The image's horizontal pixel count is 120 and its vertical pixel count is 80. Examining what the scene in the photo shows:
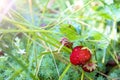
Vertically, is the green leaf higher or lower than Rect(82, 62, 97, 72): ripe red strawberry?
higher

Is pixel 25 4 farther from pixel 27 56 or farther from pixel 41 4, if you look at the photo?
pixel 27 56

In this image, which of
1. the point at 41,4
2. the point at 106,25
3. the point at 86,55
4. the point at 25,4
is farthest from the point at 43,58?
the point at 41,4

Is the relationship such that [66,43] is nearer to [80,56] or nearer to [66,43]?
[66,43]

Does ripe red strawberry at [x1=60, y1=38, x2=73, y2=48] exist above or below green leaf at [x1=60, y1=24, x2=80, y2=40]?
below

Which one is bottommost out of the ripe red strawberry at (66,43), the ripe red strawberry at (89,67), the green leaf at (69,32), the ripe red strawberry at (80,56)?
the ripe red strawberry at (89,67)

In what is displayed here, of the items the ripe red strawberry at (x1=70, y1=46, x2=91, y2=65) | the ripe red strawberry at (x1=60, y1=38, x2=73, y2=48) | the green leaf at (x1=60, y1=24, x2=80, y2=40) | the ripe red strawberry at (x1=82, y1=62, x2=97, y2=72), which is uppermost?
the green leaf at (x1=60, y1=24, x2=80, y2=40)

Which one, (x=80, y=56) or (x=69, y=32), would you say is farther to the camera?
(x=69, y=32)

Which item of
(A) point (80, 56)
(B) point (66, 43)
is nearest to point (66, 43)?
(B) point (66, 43)

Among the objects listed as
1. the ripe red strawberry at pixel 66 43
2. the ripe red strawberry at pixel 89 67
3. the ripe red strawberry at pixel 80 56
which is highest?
the ripe red strawberry at pixel 66 43

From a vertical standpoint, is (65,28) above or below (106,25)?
above

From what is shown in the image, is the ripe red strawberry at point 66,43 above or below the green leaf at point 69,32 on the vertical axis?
below

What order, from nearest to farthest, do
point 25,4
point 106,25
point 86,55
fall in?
point 86,55 → point 106,25 → point 25,4
